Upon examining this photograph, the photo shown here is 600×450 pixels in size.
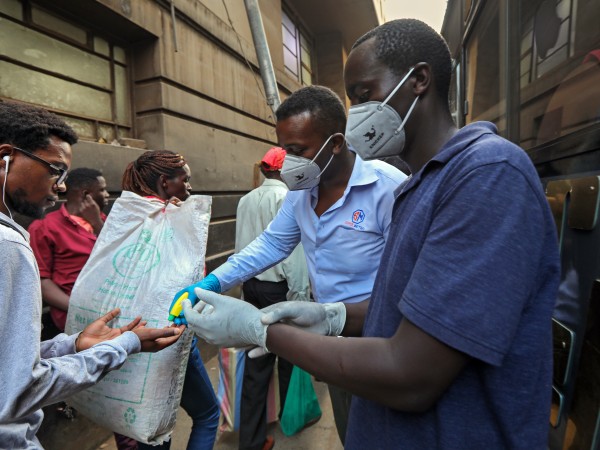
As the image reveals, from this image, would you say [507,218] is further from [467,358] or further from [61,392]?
[61,392]

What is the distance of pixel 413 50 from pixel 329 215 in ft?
2.93

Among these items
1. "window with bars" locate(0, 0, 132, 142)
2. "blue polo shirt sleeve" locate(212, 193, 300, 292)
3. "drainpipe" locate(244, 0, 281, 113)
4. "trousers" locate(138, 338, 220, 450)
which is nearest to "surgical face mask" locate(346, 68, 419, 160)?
"blue polo shirt sleeve" locate(212, 193, 300, 292)

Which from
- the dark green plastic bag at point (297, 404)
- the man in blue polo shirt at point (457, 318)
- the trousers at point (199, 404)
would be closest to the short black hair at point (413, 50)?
the man in blue polo shirt at point (457, 318)

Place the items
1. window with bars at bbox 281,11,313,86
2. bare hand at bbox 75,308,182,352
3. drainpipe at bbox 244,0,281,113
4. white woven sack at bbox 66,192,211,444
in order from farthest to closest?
window with bars at bbox 281,11,313,86 < drainpipe at bbox 244,0,281,113 < white woven sack at bbox 66,192,211,444 < bare hand at bbox 75,308,182,352

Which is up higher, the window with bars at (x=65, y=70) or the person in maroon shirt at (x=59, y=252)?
the window with bars at (x=65, y=70)

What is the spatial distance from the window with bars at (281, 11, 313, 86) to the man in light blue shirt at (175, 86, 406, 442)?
7198 millimetres

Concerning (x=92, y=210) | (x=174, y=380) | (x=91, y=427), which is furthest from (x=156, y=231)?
(x=91, y=427)

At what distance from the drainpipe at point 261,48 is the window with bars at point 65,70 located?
193cm

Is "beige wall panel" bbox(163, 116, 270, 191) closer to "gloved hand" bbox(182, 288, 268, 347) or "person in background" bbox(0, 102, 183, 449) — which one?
"person in background" bbox(0, 102, 183, 449)

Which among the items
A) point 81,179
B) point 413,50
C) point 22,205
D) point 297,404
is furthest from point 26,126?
point 297,404

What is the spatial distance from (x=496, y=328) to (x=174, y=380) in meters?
1.48

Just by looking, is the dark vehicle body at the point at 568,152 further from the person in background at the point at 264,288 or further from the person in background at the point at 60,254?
the person in background at the point at 60,254

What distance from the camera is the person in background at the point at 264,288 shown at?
101 inches

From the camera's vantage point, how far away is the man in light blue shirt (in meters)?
1.69
